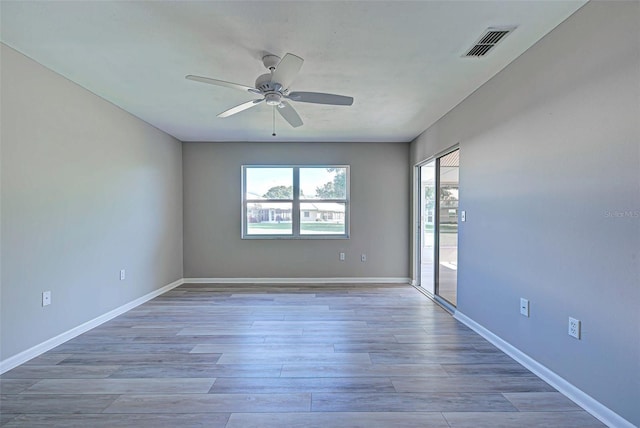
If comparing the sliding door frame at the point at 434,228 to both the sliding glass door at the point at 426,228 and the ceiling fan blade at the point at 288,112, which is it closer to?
the sliding glass door at the point at 426,228

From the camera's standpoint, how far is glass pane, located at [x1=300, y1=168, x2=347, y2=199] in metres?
5.10

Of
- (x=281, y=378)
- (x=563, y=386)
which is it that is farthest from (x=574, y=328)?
(x=281, y=378)

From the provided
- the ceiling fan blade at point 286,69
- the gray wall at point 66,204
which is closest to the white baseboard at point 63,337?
the gray wall at point 66,204

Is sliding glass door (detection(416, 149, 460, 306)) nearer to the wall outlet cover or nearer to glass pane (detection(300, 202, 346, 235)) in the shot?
the wall outlet cover

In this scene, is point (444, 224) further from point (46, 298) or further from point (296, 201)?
point (46, 298)

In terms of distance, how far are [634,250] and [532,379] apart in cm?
116

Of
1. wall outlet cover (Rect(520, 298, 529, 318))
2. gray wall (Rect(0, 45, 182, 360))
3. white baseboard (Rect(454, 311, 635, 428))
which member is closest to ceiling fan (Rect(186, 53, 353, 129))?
gray wall (Rect(0, 45, 182, 360))

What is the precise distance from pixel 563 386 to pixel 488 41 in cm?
242

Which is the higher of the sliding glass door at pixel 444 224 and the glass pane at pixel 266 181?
the glass pane at pixel 266 181

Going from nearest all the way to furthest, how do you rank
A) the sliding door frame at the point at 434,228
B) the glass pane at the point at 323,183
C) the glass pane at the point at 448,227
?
the glass pane at the point at 448,227 → the sliding door frame at the point at 434,228 → the glass pane at the point at 323,183

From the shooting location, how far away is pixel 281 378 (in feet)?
6.89

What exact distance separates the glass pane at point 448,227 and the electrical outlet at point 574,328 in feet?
5.60

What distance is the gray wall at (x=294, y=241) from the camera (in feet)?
16.5

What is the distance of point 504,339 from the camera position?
98.7 inches
